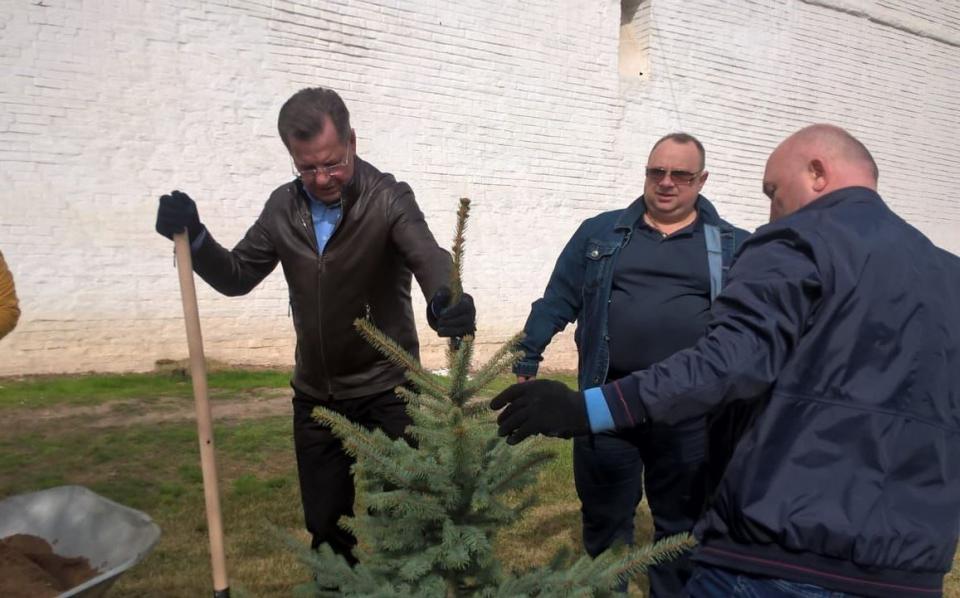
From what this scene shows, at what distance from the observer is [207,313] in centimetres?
794

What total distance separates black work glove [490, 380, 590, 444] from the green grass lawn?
199cm

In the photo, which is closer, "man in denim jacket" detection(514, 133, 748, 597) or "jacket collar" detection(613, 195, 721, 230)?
"man in denim jacket" detection(514, 133, 748, 597)

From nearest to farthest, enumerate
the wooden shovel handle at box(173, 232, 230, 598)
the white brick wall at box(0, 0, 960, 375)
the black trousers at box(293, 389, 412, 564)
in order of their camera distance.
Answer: the wooden shovel handle at box(173, 232, 230, 598)
the black trousers at box(293, 389, 412, 564)
the white brick wall at box(0, 0, 960, 375)

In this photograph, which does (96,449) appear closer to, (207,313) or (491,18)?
(207,313)

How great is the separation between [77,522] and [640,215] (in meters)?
2.51

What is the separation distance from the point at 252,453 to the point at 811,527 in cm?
490

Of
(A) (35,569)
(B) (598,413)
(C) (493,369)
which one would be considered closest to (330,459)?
(A) (35,569)

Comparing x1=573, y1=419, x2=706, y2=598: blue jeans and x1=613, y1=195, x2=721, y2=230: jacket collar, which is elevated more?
x1=613, y1=195, x2=721, y2=230: jacket collar

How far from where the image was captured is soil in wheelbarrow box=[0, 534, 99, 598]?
6.75ft

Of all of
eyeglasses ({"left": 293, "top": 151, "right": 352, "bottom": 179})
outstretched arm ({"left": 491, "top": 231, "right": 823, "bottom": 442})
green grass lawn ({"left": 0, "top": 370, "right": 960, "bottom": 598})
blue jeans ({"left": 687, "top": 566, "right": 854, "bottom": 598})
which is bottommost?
green grass lawn ({"left": 0, "top": 370, "right": 960, "bottom": 598})

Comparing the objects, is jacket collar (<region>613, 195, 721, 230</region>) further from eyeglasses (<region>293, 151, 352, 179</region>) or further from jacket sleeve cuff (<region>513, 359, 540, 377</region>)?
eyeglasses (<region>293, 151, 352, 179</region>)

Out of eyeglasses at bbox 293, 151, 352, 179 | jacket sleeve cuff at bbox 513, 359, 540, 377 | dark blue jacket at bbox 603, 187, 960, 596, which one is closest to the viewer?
dark blue jacket at bbox 603, 187, 960, 596

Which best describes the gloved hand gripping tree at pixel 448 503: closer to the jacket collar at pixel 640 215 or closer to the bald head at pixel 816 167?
the bald head at pixel 816 167

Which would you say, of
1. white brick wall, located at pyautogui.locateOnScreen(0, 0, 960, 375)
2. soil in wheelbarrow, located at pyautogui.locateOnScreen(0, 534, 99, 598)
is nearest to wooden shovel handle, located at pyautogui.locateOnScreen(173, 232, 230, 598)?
soil in wheelbarrow, located at pyautogui.locateOnScreen(0, 534, 99, 598)
